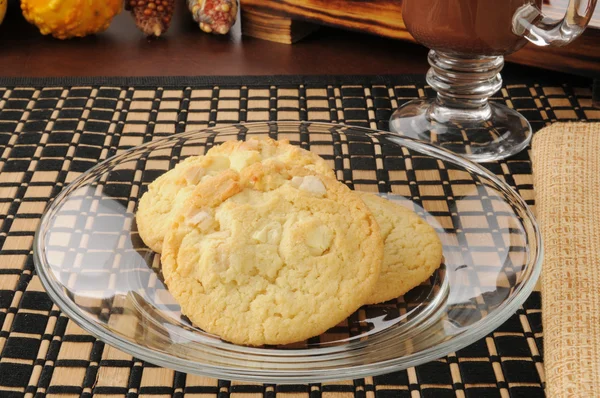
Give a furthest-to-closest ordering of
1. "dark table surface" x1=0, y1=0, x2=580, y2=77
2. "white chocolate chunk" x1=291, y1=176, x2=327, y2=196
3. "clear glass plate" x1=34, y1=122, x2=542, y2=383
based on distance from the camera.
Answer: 1. "dark table surface" x1=0, y1=0, x2=580, y2=77
2. "white chocolate chunk" x1=291, y1=176, x2=327, y2=196
3. "clear glass plate" x1=34, y1=122, x2=542, y2=383

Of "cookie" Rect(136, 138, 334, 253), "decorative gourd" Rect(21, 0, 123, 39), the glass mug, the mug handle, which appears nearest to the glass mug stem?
the glass mug

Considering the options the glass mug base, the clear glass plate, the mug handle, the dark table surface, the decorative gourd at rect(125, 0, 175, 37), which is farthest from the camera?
the decorative gourd at rect(125, 0, 175, 37)

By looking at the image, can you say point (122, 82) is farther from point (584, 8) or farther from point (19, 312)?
point (584, 8)

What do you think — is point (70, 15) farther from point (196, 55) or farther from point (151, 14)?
point (196, 55)

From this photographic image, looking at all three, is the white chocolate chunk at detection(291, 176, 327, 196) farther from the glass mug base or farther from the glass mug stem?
the glass mug stem

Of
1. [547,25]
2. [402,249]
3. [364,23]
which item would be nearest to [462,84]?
[547,25]

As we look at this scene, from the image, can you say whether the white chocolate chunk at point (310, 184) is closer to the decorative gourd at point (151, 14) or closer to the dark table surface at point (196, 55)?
the dark table surface at point (196, 55)
